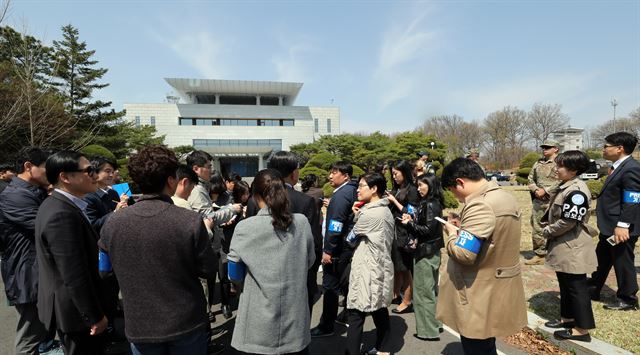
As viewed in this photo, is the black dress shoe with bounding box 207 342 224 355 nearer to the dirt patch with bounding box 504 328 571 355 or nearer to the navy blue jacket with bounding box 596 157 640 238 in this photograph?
the dirt patch with bounding box 504 328 571 355

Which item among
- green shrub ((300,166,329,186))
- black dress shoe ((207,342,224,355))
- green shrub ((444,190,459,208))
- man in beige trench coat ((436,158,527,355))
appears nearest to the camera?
man in beige trench coat ((436,158,527,355))

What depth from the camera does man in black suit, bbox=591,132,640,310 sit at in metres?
3.73

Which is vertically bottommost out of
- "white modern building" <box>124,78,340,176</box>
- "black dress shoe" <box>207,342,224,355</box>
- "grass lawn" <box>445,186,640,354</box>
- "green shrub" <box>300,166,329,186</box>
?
"black dress shoe" <box>207,342,224,355</box>

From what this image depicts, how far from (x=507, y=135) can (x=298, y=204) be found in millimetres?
47500

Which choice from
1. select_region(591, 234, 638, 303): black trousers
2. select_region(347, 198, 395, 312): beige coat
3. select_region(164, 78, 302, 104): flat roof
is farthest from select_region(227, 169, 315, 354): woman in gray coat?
select_region(164, 78, 302, 104): flat roof

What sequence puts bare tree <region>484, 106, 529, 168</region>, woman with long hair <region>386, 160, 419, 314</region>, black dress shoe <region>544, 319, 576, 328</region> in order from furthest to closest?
bare tree <region>484, 106, 529, 168</region>, woman with long hair <region>386, 160, 419, 314</region>, black dress shoe <region>544, 319, 576, 328</region>

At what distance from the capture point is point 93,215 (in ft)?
11.2

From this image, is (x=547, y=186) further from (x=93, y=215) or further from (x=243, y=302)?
(x=93, y=215)

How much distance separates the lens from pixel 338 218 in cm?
338

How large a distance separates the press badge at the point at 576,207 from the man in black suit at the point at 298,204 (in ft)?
8.10

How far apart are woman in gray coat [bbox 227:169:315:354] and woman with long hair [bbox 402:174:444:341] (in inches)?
72.3

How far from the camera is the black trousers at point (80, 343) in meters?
2.24

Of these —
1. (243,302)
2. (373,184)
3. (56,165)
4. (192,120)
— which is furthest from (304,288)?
(192,120)

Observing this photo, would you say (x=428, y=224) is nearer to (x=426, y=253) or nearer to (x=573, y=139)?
(x=426, y=253)
